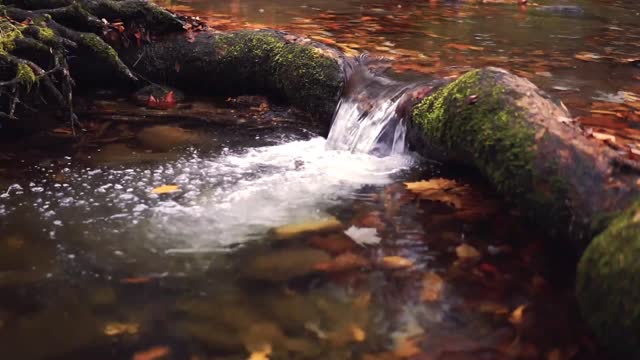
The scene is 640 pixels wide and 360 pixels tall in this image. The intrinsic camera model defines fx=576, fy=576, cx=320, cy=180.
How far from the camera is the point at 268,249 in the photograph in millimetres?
3270

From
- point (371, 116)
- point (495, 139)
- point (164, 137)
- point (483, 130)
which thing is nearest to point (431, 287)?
point (495, 139)

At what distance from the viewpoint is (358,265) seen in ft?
10.3

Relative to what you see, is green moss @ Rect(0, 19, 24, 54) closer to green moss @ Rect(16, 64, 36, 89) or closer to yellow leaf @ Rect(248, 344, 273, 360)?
green moss @ Rect(16, 64, 36, 89)

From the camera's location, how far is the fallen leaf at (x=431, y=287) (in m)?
2.87

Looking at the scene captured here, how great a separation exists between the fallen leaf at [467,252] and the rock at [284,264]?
0.74 metres

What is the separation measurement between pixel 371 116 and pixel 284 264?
7.73ft

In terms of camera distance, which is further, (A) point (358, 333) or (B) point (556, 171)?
(B) point (556, 171)

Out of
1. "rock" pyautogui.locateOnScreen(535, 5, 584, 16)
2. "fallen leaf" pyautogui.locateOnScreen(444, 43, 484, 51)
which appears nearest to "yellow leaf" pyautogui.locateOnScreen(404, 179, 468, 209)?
"fallen leaf" pyautogui.locateOnScreen(444, 43, 484, 51)

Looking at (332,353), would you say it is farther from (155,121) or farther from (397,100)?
(155,121)

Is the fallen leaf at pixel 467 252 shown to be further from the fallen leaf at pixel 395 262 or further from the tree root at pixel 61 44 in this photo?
the tree root at pixel 61 44

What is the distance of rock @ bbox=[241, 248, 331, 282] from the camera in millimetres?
3020

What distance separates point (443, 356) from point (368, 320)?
1.29ft

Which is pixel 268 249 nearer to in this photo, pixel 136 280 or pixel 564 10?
pixel 136 280

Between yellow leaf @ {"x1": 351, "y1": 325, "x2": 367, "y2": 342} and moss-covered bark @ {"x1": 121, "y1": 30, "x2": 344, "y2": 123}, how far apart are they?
3.30m
